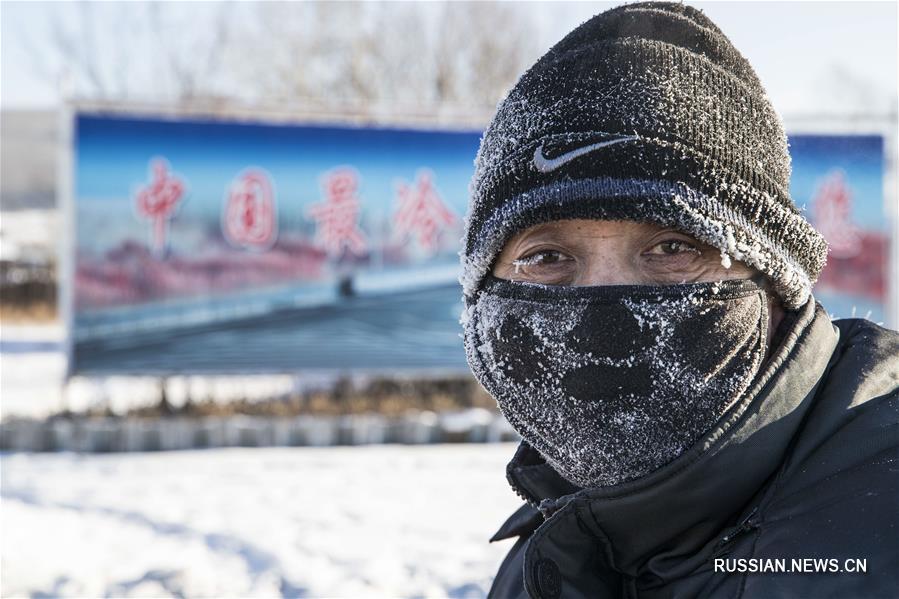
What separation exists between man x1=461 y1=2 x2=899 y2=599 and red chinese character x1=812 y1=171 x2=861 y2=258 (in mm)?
7169

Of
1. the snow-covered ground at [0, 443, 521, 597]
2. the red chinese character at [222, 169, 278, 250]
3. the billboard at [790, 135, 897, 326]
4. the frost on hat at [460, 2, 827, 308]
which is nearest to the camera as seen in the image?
the frost on hat at [460, 2, 827, 308]

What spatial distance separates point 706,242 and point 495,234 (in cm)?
36

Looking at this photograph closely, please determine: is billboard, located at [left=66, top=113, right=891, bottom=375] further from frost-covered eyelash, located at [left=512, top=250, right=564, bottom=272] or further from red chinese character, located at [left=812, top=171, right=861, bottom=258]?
frost-covered eyelash, located at [left=512, top=250, right=564, bottom=272]

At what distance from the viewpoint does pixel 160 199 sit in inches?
281

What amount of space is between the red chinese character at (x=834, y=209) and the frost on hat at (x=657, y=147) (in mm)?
7144

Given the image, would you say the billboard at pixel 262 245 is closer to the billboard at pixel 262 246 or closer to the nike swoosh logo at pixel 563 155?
the billboard at pixel 262 246

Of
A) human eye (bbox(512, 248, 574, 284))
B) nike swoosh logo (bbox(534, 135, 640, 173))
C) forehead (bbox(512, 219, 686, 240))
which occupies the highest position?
nike swoosh logo (bbox(534, 135, 640, 173))

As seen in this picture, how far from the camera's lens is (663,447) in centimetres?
122

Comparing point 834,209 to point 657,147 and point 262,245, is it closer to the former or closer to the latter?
point 262,245

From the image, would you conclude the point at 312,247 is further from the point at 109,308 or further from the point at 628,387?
the point at 628,387

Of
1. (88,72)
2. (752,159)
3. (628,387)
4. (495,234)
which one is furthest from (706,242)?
(88,72)

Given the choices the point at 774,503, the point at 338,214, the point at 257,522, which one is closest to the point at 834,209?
the point at 338,214

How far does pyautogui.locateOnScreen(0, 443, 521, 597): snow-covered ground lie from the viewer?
12.2 feet

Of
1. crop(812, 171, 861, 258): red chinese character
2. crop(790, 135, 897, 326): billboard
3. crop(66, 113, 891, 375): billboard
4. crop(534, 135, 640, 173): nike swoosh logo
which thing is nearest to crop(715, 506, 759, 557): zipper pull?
crop(534, 135, 640, 173): nike swoosh logo
